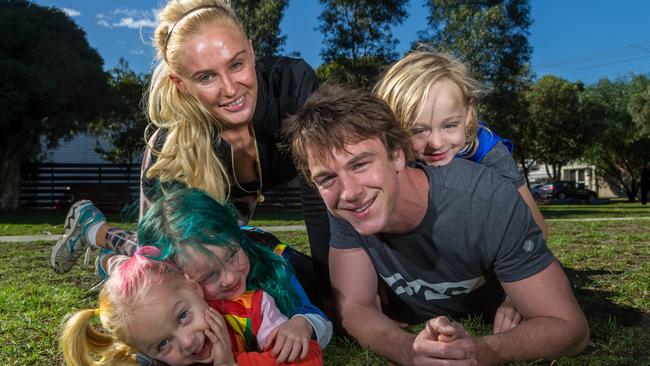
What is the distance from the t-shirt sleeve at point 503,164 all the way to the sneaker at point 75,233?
2.66m

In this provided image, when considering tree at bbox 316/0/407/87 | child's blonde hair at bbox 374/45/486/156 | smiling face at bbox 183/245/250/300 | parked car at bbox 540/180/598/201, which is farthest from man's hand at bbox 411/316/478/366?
parked car at bbox 540/180/598/201

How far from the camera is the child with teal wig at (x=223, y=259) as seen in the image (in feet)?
8.32

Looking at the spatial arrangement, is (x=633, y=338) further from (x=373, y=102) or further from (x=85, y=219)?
(x=85, y=219)

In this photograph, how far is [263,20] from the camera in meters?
23.0

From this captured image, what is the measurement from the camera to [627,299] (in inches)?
163

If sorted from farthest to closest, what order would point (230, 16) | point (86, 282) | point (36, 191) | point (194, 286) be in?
1. point (36, 191)
2. point (86, 282)
3. point (230, 16)
4. point (194, 286)

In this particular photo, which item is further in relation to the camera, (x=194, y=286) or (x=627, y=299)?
(x=627, y=299)

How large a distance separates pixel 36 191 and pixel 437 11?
18.4m

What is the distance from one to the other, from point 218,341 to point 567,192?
138 ft

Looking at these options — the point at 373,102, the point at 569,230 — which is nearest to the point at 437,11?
the point at 569,230

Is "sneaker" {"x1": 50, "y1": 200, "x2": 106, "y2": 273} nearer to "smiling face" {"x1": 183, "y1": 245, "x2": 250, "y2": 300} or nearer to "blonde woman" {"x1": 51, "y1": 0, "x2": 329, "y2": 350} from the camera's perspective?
"blonde woman" {"x1": 51, "y1": 0, "x2": 329, "y2": 350}

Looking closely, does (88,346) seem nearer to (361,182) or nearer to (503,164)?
(361,182)

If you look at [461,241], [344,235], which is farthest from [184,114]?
[461,241]

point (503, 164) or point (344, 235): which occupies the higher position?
point (503, 164)
